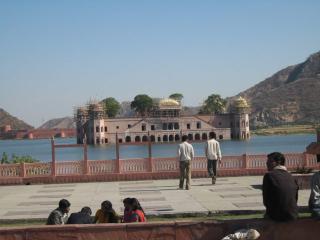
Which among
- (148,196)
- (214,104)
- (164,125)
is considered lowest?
(148,196)

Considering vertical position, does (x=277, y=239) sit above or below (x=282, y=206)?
below

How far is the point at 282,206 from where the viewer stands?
21.3 ft

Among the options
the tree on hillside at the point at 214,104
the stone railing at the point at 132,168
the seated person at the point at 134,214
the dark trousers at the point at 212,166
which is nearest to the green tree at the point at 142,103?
the tree on hillside at the point at 214,104

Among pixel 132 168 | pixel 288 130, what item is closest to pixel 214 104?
pixel 288 130

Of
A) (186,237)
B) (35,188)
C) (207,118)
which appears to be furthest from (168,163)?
(207,118)

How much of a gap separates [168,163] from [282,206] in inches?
→ 547

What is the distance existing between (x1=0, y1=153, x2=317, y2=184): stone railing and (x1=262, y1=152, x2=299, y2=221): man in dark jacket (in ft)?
44.4

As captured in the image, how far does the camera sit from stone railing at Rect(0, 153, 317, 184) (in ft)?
65.7

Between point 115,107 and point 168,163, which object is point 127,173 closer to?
point 168,163

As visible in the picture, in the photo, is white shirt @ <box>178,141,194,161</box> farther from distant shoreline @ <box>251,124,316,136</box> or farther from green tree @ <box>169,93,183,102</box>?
distant shoreline @ <box>251,124,316,136</box>

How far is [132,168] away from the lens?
66.6 feet

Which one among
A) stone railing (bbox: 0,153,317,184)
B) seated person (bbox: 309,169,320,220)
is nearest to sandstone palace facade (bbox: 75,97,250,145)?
stone railing (bbox: 0,153,317,184)

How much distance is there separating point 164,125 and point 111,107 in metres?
22.2

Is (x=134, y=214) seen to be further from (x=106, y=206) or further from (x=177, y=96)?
(x=177, y=96)
